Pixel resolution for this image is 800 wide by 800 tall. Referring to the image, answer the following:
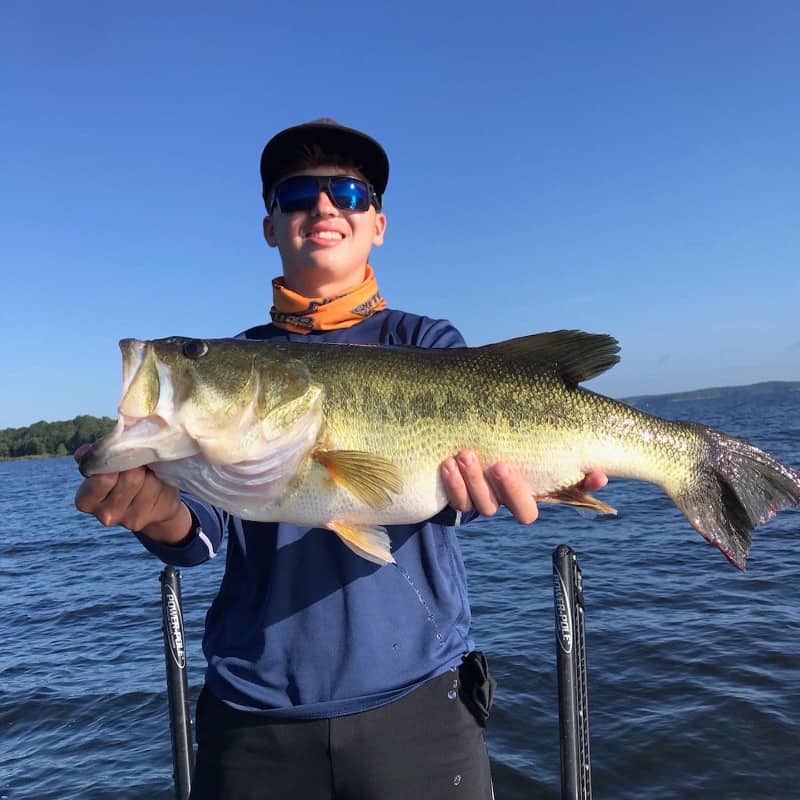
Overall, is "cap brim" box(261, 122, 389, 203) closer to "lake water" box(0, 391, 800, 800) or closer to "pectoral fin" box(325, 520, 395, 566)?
"pectoral fin" box(325, 520, 395, 566)

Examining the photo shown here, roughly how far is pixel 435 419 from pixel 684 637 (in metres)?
8.09

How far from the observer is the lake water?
22.4 feet

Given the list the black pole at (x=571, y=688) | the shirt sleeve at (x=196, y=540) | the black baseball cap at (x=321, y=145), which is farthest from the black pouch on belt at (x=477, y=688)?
the black baseball cap at (x=321, y=145)

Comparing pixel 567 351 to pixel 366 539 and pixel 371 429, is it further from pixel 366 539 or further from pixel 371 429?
pixel 366 539

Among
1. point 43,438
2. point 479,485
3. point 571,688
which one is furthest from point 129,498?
point 43,438

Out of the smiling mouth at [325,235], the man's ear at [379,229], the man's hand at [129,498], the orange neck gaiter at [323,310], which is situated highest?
the man's ear at [379,229]

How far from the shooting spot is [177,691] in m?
4.43

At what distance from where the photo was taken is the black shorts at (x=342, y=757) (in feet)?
A: 8.75

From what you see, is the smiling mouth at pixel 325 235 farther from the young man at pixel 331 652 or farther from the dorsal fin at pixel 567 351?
the young man at pixel 331 652

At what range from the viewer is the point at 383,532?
2.78 meters

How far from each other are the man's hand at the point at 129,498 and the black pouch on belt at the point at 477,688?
1.44 meters

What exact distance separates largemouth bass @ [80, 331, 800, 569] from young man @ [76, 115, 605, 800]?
0.13 m

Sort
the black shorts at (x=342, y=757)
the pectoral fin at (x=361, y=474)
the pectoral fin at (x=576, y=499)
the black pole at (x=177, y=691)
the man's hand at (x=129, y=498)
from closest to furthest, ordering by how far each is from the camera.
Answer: the man's hand at (x=129, y=498) < the black shorts at (x=342, y=757) < the pectoral fin at (x=361, y=474) < the pectoral fin at (x=576, y=499) < the black pole at (x=177, y=691)

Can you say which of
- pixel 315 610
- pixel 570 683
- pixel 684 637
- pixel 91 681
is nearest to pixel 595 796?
pixel 570 683
